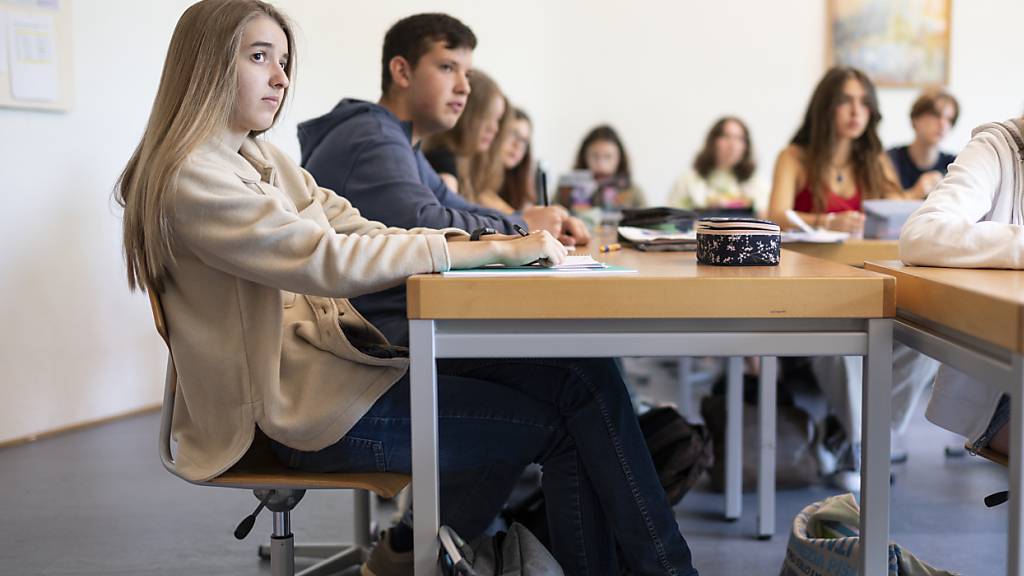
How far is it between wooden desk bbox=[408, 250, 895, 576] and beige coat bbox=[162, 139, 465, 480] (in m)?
0.11

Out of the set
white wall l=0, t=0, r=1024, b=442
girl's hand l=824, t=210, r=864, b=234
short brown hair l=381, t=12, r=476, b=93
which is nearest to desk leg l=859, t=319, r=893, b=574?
short brown hair l=381, t=12, r=476, b=93

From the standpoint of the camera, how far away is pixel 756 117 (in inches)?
264

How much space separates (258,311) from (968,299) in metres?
0.88

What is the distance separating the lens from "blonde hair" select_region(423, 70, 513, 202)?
3.40 m

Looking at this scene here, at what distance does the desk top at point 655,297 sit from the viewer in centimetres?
123

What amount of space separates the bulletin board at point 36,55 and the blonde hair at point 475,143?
3.91 ft

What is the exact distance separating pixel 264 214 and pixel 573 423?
0.54 m

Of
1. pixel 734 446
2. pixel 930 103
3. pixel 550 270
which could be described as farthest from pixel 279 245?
pixel 930 103

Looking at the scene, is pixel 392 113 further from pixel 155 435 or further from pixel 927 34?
pixel 927 34

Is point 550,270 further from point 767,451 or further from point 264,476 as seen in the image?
point 767,451

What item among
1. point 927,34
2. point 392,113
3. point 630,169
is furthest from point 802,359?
point 927,34

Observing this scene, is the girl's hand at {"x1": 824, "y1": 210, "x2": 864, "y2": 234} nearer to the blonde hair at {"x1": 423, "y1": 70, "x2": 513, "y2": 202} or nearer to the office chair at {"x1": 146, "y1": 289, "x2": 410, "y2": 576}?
the blonde hair at {"x1": 423, "y1": 70, "x2": 513, "y2": 202}

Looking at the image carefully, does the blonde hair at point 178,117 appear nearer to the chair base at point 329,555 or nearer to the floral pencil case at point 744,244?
the floral pencil case at point 744,244

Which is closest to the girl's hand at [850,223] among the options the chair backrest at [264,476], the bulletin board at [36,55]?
the chair backrest at [264,476]
